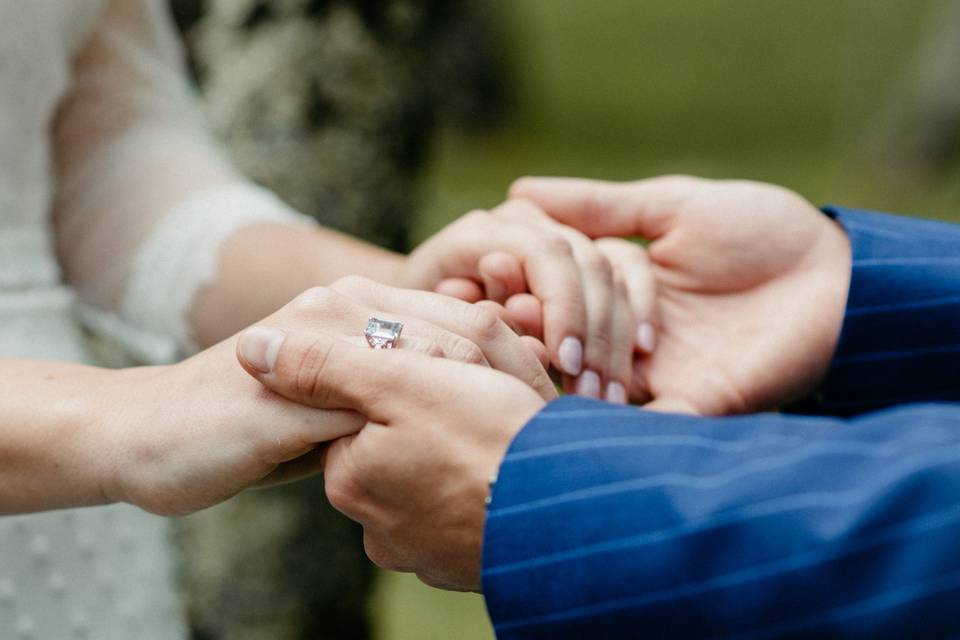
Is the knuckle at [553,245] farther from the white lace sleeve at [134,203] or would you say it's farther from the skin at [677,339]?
the white lace sleeve at [134,203]

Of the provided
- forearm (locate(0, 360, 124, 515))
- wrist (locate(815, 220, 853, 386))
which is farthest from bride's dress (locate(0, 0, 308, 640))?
wrist (locate(815, 220, 853, 386))

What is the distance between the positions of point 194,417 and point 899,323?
2.91 feet

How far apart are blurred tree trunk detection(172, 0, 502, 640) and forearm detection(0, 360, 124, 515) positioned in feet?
3.66

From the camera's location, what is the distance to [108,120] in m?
1.70

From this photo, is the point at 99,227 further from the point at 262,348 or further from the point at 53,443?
the point at 262,348

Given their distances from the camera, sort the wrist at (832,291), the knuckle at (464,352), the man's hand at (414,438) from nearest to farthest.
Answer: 1. the man's hand at (414,438)
2. the knuckle at (464,352)
3. the wrist at (832,291)

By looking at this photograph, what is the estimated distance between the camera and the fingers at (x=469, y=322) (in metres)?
1.13

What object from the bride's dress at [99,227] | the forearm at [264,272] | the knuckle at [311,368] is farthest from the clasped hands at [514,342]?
the bride's dress at [99,227]

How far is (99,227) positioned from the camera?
1669mm

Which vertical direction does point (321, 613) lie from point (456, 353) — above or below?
below

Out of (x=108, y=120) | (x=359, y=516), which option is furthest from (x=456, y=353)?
(x=108, y=120)

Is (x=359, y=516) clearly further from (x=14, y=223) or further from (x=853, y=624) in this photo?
(x=14, y=223)

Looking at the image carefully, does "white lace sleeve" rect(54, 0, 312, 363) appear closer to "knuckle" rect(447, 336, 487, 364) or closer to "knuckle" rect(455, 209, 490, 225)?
"knuckle" rect(455, 209, 490, 225)

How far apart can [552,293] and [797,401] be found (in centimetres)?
40
